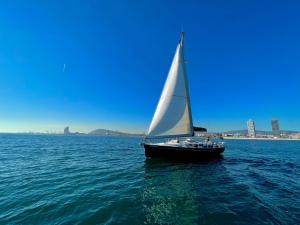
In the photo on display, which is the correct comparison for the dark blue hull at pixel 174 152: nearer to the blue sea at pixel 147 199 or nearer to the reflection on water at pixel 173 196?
the reflection on water at pixel 173 196

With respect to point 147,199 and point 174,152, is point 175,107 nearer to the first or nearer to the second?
point 174,152

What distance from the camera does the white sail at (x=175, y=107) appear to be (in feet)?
75.8

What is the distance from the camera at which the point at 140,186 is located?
12734 mm

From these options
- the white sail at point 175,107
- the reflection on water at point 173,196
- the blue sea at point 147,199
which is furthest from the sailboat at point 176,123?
the blue sea at point 147,199

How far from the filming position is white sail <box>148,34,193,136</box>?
75.8 feet

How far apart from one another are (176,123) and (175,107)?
7.29ft

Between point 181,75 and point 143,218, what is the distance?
20649 mm

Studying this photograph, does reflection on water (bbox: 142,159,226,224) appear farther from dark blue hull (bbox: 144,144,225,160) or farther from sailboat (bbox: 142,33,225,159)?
sailboat (bbox: 142,33,225,159)

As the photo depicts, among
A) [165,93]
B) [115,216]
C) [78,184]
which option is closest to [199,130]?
[165,93]

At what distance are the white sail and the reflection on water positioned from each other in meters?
7.04

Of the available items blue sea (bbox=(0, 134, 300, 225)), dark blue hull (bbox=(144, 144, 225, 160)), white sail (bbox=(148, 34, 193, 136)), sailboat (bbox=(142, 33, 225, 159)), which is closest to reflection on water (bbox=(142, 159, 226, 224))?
blue sea (bbox=(0, 134, 300, 225))

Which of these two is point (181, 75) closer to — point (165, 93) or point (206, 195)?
point (165, 93)

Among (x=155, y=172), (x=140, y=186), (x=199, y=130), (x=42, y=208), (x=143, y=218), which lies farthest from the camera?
(x=199, y=130)

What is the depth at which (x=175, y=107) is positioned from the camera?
Answer: 78.7 ft
